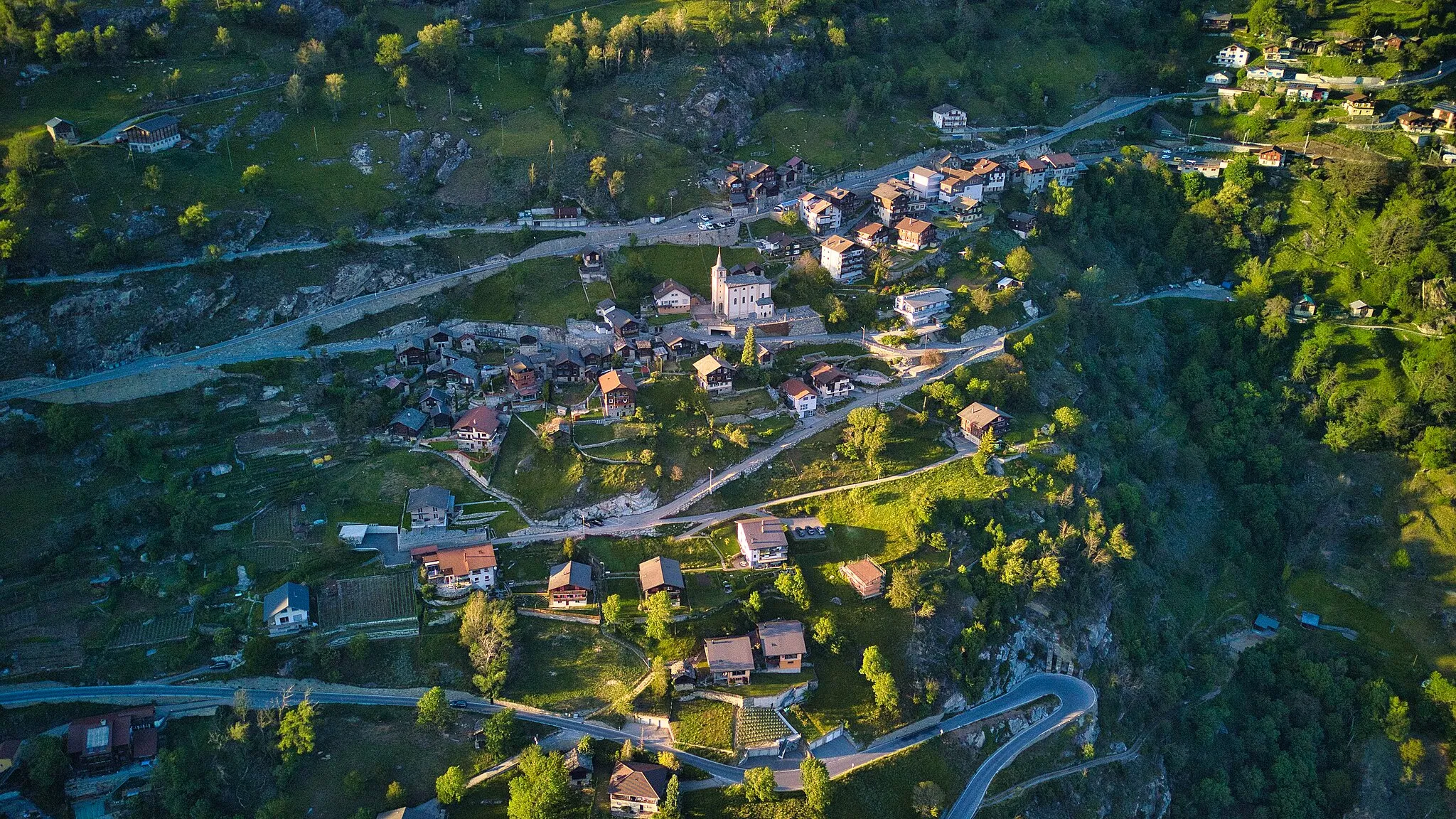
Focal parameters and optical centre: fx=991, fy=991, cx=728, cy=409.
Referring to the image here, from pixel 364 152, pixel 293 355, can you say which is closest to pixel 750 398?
pixel 293 355

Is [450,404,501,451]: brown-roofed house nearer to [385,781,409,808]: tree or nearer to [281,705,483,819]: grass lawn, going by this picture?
[281,705,483,819]: grass lawn

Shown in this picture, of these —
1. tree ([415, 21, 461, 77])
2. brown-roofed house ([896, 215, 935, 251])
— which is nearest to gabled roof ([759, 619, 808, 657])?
brown-roofed house ([896, 215, 935, 251])

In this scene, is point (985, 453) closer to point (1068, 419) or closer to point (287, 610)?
point (1068, 419)

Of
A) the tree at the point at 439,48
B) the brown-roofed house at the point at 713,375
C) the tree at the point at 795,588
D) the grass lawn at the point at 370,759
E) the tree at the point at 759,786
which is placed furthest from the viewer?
the tree at the point at 439,48

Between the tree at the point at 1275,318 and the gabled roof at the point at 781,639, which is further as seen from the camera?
the tree at the point at 1275,318

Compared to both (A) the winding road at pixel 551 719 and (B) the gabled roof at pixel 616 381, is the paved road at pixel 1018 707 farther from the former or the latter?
(B) the gabled roof at pixel 616 381

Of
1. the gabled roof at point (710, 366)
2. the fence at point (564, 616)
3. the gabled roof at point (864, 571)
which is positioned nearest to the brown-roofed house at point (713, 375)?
the gabled roof at point (710, 366)
